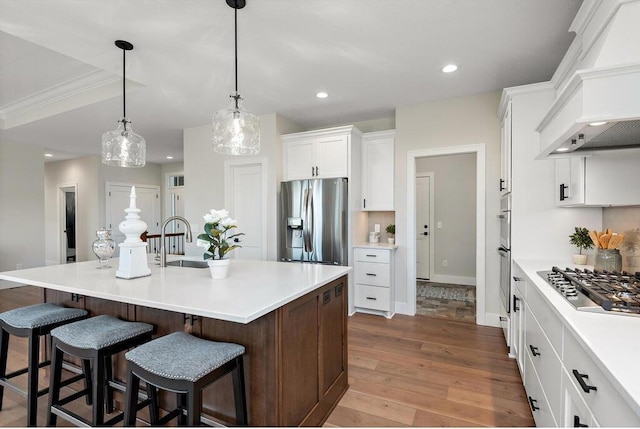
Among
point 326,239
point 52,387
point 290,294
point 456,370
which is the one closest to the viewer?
point 290,294

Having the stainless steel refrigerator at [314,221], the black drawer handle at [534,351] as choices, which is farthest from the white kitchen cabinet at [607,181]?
the stainless steel refrigerator at [314,221]

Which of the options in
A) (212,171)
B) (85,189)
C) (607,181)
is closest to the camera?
(607,181)

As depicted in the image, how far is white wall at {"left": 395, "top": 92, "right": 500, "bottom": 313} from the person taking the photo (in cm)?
350

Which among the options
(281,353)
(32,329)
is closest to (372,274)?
(281,353)

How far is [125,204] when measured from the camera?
7.68 m

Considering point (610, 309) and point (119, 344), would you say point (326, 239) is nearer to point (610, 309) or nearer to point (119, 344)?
point (119, 344)

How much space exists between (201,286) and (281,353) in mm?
613

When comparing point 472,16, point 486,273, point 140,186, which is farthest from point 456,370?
point 140,186

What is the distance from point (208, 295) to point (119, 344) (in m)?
0.59

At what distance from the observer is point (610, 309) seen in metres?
1.26

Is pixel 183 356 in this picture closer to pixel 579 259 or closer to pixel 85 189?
pixel 579 259

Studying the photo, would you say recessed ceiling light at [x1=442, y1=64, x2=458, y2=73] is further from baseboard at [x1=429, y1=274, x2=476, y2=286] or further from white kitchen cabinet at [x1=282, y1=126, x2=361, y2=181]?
baseboard at [x1=429, y1=274, x2=476, y2=286]

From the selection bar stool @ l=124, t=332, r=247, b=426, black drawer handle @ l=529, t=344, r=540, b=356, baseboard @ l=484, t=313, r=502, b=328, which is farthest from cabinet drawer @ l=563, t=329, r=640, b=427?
baseboard @ l=484, t=313, r=502, b=328

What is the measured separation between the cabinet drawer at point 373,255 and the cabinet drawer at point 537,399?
1870 mm
